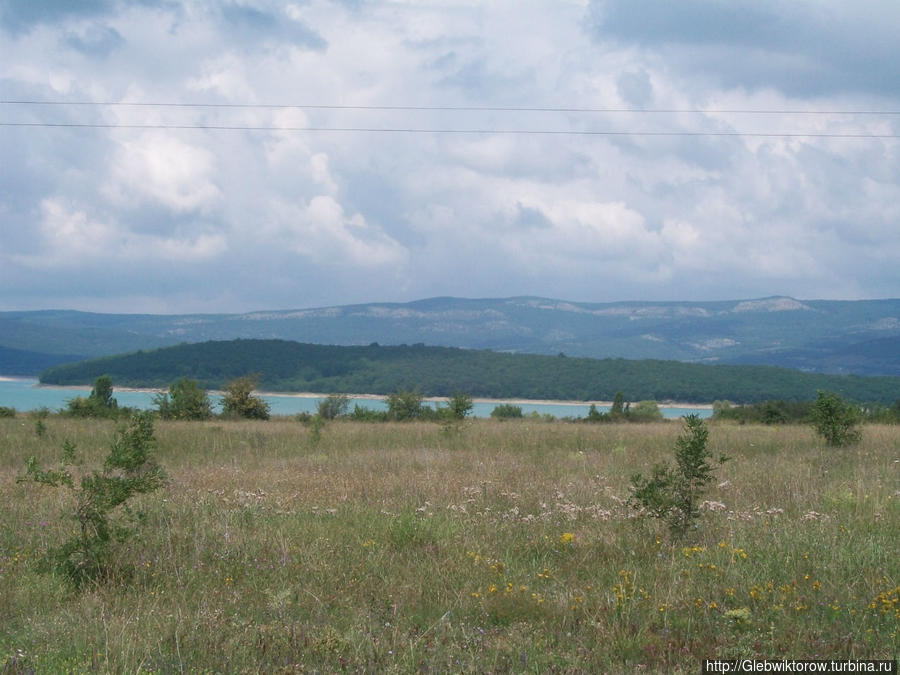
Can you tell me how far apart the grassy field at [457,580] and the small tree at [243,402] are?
2812cm

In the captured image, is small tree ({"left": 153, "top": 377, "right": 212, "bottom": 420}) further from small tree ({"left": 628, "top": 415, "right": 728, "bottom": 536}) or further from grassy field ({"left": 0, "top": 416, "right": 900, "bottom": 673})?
small tree ({"left": 628, "top": 415, "right": 728, "bottom": 536})

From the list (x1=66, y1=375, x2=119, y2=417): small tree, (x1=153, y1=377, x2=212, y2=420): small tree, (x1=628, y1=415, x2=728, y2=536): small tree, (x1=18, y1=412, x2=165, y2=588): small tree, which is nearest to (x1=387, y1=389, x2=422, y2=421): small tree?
(x1=153, y1=377, x2=212, y2=420): small tree

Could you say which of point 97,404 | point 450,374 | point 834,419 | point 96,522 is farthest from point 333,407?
point 450,374

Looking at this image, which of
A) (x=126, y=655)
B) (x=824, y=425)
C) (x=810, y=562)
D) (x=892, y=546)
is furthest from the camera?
(x=824, y=425)

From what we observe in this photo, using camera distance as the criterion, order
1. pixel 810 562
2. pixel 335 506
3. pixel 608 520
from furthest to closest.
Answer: pixel 335 506 → pixel 608 520 → pixel 810 562

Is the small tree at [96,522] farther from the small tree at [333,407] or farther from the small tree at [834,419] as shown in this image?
the small tree at [333,407]

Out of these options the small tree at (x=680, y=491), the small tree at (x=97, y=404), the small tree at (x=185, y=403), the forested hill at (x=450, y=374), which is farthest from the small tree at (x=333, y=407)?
the forested hill at (x=450, y=374)

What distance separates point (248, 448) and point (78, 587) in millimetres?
11822

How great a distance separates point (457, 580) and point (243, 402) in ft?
114

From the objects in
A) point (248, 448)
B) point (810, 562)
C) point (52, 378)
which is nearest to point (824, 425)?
point (810, 562)

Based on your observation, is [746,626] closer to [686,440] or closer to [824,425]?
[686,440]

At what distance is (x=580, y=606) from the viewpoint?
543 centimetres

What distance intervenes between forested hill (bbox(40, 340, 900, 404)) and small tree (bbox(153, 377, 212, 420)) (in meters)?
74.5

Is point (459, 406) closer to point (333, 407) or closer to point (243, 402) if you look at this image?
point (243, 402)
